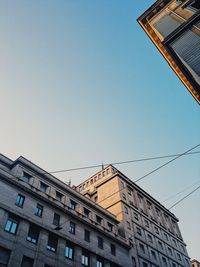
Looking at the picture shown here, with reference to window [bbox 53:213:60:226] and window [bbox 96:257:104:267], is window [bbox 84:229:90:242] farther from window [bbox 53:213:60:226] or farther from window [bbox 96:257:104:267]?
window [bbox 53:213:60:226]

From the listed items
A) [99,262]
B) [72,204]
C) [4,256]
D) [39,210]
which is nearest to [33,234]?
[39,210]

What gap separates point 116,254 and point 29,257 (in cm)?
1265

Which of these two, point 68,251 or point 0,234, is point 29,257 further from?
point 68,251

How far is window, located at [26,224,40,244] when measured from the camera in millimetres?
20141

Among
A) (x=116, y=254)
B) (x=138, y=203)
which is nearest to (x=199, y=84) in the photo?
(x=116, y=254)

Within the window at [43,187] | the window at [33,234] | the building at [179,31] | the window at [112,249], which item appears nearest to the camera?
the building at [179,31]

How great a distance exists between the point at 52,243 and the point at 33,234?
2.15 m

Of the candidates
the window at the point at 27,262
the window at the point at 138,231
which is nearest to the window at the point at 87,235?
the window at the point at 27,262

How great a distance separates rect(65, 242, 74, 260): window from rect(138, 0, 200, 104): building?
57.4ft

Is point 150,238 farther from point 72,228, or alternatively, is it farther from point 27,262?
point 27,262

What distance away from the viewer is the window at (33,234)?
20.1 m

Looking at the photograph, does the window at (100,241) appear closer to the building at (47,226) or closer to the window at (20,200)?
the building at (47,226)

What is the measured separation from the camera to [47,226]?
22.1 metres

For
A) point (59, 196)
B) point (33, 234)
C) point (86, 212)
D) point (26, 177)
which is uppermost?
point (86, 212)
